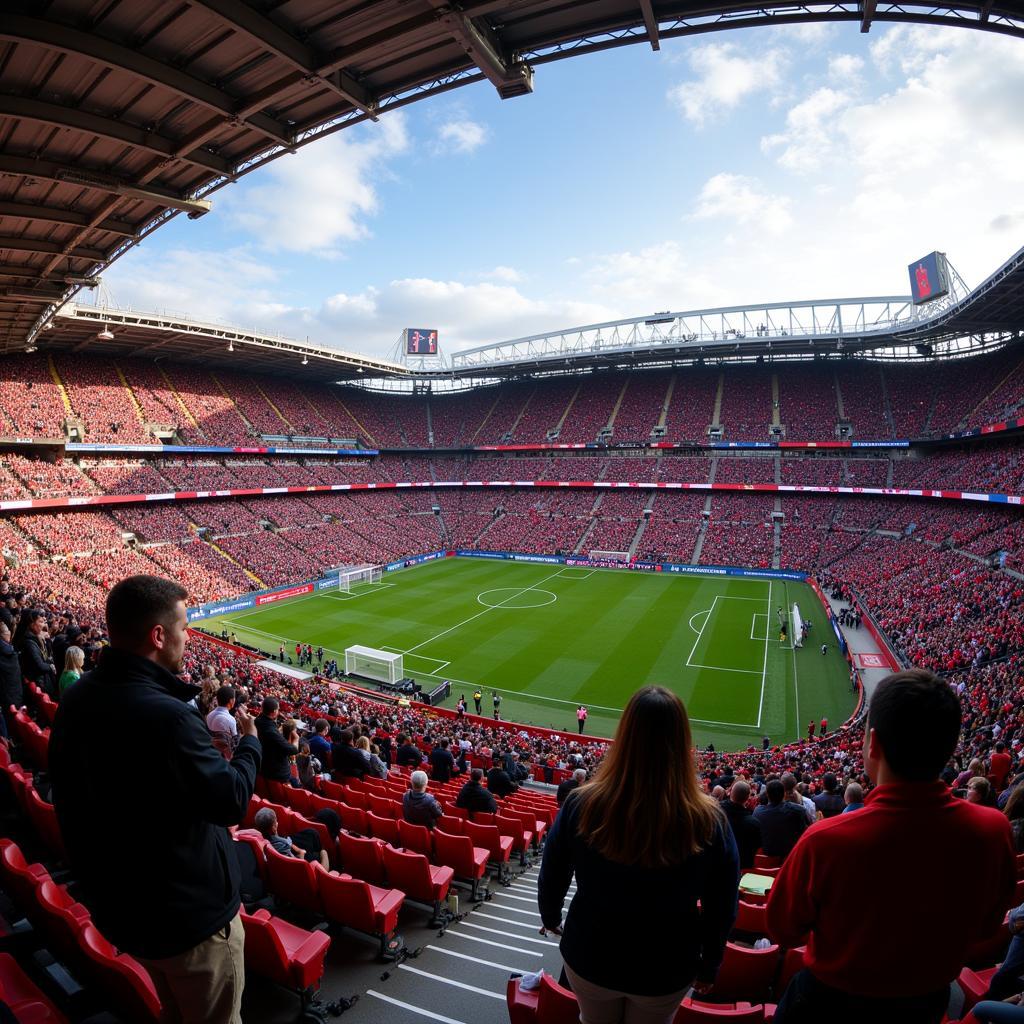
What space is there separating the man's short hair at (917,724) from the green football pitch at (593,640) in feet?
68.8

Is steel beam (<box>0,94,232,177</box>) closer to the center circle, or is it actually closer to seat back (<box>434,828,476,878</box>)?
seat back (<box>434,828,476,878</box>)

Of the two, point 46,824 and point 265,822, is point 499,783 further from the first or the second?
point 46,824

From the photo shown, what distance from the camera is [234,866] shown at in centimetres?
273

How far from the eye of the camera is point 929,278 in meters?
44.8

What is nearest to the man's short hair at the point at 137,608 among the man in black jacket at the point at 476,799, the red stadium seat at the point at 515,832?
the man in black jacket at the point at 476,799

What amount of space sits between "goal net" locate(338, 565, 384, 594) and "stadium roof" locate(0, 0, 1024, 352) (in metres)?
34.1

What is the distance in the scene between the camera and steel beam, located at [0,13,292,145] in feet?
26.8

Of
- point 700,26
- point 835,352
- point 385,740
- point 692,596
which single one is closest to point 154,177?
point 700,26

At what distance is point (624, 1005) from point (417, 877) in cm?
418

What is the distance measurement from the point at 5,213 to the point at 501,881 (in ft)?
57.8

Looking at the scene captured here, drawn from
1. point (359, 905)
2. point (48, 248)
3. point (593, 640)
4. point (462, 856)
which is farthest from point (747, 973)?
point (593, 640)

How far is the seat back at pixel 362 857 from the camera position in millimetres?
6043

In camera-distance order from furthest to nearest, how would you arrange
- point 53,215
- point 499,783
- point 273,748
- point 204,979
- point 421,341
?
point 421,341 → point 53,215 → point 499,783 → point 273,748 → point 204,979

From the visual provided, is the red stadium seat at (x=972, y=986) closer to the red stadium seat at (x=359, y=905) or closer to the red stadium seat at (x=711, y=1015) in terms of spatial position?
the red stadium seat at (x=711, y=1015)
